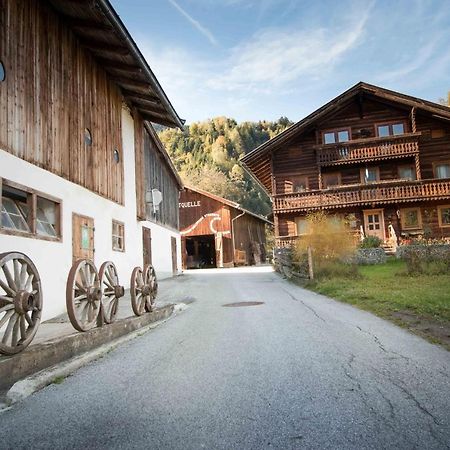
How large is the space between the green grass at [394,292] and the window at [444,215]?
12.5 metres

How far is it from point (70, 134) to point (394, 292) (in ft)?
29.3

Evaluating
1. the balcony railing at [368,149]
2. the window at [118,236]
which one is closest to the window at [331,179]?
the balcony railing at [368,149]

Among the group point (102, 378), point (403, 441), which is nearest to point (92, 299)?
point (102, 378)

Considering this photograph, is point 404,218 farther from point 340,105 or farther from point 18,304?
Result: point 18,304

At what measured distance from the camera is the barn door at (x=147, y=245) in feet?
55.4

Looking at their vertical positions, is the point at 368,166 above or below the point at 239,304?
above

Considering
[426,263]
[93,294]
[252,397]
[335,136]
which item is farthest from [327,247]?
[252,397]

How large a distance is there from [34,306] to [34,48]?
267 inches

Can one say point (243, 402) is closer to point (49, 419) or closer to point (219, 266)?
point (49, 419)

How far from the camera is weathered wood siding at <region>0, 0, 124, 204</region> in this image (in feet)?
25.5

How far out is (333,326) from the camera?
6535 millimetres

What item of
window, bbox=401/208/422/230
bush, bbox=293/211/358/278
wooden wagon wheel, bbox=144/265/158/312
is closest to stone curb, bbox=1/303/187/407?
wooden wagon wheel, bbox=144/265/158/312

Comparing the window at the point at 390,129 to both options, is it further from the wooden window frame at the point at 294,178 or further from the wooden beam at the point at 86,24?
the wooden beam at the point at 86,24

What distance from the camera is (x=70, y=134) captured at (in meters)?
10.2
